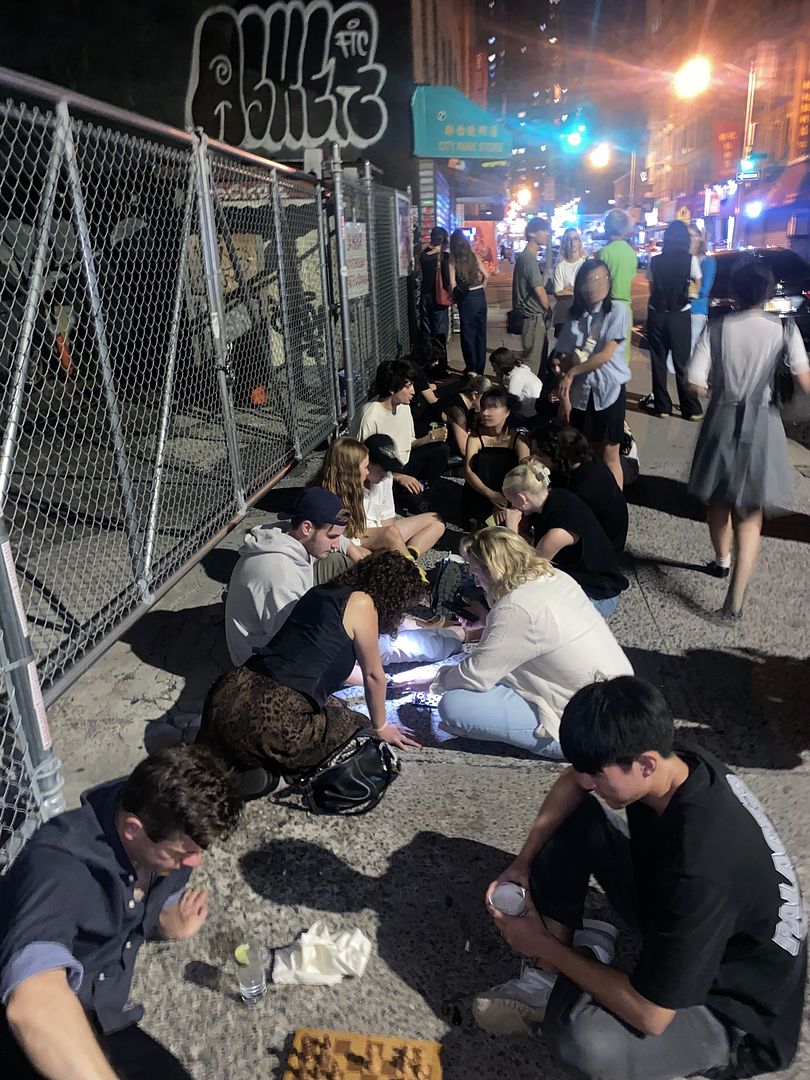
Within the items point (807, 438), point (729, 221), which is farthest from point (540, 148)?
point (807, 438)

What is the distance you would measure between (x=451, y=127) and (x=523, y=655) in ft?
41.2

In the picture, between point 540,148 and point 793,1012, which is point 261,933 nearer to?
point 793,1012

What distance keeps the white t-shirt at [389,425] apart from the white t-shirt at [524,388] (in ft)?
3.69

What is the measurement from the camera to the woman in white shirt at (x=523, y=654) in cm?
317

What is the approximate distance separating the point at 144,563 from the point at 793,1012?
3.04 meters

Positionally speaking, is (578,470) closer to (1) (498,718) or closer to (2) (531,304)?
Answer: (1) (498,718)

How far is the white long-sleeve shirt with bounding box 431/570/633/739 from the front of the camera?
3.16 meters

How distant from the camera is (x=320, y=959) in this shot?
2416 mm

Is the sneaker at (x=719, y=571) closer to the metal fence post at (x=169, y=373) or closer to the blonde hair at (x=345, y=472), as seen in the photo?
the blonde hair at (x=345, y=472)

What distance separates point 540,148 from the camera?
152 ft

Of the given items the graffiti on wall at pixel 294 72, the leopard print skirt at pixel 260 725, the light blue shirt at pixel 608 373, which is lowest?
the leopard print skirt at pixel 260 725

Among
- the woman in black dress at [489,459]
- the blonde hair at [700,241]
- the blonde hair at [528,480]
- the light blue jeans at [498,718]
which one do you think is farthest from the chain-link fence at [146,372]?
the blonde hair at [700,241]

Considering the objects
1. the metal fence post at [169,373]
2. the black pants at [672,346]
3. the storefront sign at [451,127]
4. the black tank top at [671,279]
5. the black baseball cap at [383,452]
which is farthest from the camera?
the storefront sign at [451,127]

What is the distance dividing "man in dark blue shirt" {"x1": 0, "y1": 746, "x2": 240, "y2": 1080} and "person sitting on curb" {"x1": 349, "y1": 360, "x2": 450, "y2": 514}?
13.3 feet
